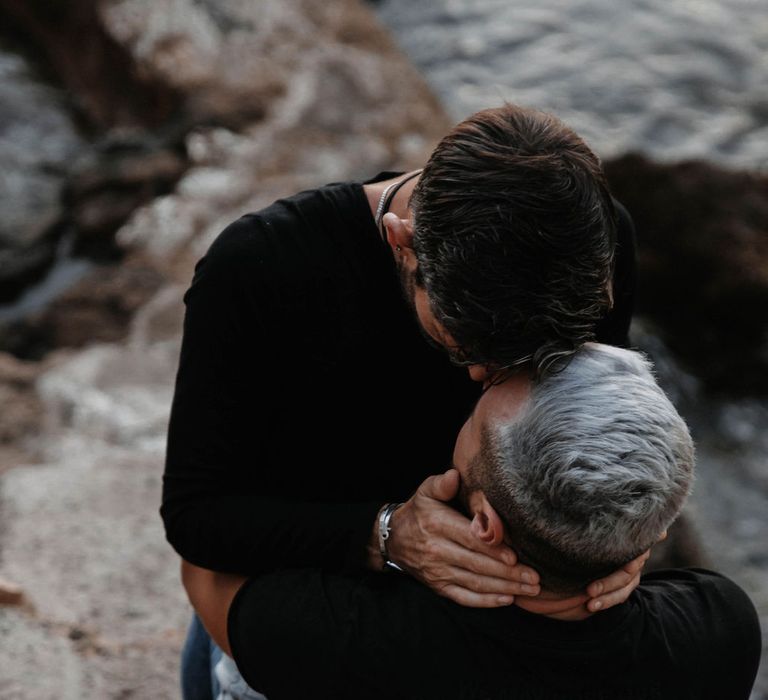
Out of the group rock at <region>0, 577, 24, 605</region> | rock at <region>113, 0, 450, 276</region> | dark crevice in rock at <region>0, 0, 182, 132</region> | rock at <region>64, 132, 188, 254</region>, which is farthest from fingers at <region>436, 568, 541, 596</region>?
dark crevice in rock at <region>0, 0, 182, 132</region>

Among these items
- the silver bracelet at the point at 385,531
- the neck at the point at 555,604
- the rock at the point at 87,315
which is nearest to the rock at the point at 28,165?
the rock at the point at 87,315

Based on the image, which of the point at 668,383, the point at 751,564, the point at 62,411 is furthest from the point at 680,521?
the point at 62,411

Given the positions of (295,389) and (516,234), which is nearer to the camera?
(516,234)

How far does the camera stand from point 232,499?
76.8 inches

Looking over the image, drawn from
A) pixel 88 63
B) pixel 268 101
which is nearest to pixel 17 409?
pixel 268 101

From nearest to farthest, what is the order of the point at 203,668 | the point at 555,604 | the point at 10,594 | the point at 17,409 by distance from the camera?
1. the point at 555,604
2. the point at 203,668
3. the point at 10,594
4. the point at 17,409

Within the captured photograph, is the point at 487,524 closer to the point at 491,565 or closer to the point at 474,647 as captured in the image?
the point at 491,565

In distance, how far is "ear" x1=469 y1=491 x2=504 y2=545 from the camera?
165cm

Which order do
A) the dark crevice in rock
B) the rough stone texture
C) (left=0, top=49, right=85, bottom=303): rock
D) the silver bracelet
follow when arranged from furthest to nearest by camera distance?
the dark crevice in rock
(left=0, top=49, right=85, bottom=303): rock
the rough stone texture
the silver bracelet

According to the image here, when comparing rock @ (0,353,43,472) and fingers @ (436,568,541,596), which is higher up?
fingers @ (436,568,541,596)

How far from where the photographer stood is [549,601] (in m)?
1.67

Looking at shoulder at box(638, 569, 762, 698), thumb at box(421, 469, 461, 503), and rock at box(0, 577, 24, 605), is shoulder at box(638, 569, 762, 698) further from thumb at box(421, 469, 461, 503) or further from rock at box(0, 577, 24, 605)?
rock at box(0, 577, 24, 605)

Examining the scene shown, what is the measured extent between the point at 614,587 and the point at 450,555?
27cm

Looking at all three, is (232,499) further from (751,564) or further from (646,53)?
(646,53)
